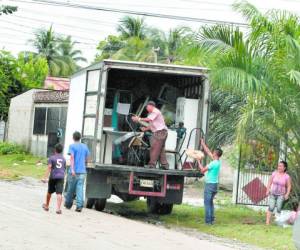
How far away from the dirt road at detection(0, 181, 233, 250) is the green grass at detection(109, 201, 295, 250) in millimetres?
1255

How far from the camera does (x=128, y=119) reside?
1667 centimetres

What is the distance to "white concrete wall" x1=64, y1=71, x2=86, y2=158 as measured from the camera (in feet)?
54.4

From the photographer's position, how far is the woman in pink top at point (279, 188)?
1527 centimetres

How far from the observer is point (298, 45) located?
48.4 feet

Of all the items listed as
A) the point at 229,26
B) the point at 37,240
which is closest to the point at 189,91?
the point at 229,26

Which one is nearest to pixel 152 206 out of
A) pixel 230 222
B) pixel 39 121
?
pixel 230 222

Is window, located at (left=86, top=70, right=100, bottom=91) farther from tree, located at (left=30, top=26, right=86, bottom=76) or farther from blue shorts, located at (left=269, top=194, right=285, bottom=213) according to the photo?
tree, located at (left=30, top=26, right=86, bottom=76)

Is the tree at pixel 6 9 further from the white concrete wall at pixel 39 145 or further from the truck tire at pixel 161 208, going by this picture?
the truck tire at pixel 161 208

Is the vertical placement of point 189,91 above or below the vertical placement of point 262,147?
above

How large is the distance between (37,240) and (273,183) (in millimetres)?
6365

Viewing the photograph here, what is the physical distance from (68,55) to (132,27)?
15.3 meters

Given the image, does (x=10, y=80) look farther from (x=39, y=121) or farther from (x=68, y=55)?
(x=68, y=55)

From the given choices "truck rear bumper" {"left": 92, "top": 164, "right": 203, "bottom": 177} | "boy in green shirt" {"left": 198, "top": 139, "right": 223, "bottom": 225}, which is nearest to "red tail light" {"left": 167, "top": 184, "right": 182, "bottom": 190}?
"truck rear bumper" {"left": 92, "top": 164, "right": 203, "bottom": 177}

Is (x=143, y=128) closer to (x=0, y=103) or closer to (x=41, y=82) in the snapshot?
(x=0, y=103)
